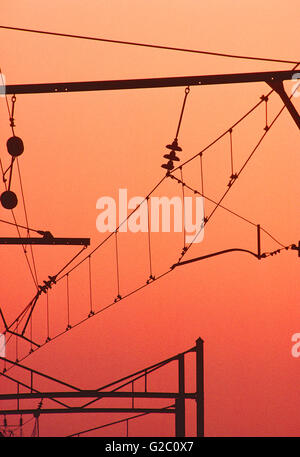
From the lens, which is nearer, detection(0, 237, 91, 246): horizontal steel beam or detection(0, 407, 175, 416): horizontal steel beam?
detection(0, 237, 91, 246): horizontal steel beam

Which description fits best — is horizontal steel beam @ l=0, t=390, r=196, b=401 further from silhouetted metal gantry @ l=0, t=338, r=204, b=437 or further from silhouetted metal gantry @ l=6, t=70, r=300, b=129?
silhouetted metal gantry @ l=6, t=70, r=300, b=129

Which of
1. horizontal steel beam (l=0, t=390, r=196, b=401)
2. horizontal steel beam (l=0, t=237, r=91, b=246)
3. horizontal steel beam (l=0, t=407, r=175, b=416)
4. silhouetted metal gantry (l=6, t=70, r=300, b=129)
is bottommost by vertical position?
horizontal steel beam (l=0, t=407, r=175, b=416)

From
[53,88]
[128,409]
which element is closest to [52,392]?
[128,409]

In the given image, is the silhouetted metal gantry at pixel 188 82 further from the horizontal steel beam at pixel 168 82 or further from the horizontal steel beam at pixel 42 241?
the horizontal steel beam at pixel 42 241

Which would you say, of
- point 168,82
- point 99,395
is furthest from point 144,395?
point 168,82

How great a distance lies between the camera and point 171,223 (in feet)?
77.6

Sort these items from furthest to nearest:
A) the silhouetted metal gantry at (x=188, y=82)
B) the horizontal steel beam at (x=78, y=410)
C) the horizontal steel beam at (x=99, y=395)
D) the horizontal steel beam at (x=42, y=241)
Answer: the horizontal steel beam at (x=99, y=395), the horizontal steel beam at (x=78, y=410), the horizontal steel beam at (x=42, y=241), the silhouetted metal gantry at (x=188, y=82)

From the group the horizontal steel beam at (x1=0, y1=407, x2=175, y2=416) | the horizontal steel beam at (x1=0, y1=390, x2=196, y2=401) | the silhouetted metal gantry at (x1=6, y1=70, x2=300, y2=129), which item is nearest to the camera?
the silhouetted metal gantry at (x1=6, y1=70, x2=300, y2=129)

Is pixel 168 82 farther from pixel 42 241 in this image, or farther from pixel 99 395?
pixel 99 395

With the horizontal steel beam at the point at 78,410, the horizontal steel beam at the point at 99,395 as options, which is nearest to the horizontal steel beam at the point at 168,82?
the horizontal steel beam at the point at 78,410

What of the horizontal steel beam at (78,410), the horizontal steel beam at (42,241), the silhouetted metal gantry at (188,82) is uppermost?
the horizontal steel beam at (42,241)

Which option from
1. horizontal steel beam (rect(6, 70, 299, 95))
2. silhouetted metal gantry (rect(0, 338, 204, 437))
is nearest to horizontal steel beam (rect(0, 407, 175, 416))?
silhouetted metal gantry (rect(0, 338, 204, 437))
